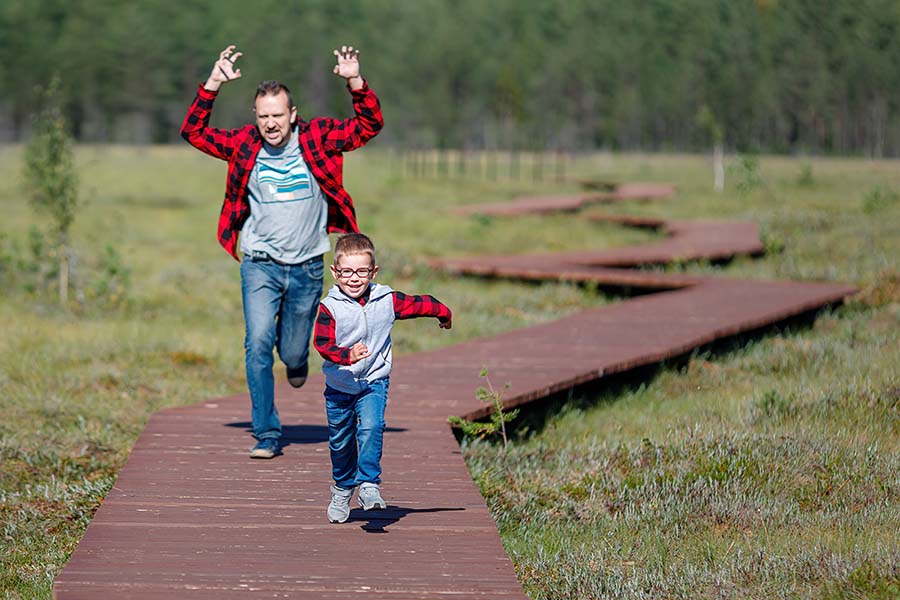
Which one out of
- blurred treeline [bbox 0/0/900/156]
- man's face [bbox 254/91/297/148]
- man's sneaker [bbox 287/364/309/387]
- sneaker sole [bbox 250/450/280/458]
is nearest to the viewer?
man's face [bbox 254/91/297/148]

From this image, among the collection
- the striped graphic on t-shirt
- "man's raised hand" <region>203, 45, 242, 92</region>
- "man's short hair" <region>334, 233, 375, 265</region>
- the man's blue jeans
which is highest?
"man's raised hand" <region>203, 45, 242, 92</region>

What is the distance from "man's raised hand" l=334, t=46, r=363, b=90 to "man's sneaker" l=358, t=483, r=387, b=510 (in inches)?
76.7

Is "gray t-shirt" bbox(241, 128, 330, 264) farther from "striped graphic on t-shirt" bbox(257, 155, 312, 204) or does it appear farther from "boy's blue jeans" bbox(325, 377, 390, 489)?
"boy's blue jeans" bbox(325, 377, 390, 489)

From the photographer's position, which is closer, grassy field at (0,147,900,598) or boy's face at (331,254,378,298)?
boy's face at (331,254,378,298)

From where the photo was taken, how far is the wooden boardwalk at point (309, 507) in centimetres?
434

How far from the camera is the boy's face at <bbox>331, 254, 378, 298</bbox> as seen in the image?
15.8 feet

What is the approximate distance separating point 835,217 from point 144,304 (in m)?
15.3

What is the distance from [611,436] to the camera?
7734 mm

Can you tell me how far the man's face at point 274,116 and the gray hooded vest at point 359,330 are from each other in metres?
1.33

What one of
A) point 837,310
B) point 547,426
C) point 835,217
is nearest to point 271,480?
point 547,426

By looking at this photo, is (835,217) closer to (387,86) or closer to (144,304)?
(144,304)

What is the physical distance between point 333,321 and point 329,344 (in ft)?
0.34

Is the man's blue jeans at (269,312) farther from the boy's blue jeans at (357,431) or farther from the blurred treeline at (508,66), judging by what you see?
the blurred treeline at (508,66)

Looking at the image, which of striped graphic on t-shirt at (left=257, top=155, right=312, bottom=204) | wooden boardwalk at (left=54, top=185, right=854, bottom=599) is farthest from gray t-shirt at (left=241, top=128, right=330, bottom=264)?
wooden boardwalk at (left=54, top=185, right=854, bottom=599)
